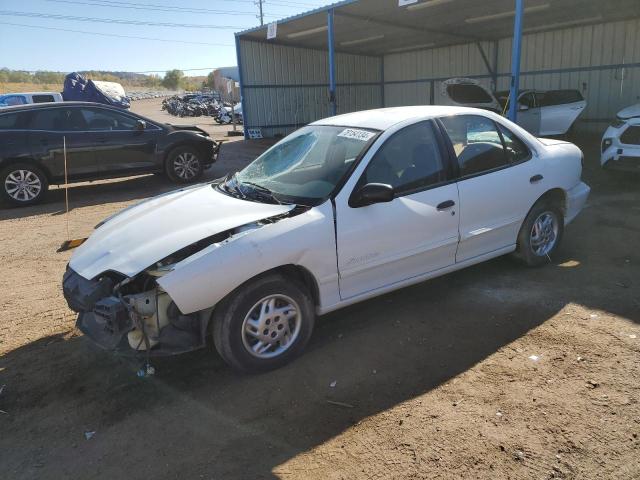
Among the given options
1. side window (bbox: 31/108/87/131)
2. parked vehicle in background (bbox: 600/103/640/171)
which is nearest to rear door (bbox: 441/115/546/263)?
parked vehicle in background (bbox: 600/103/640/171)

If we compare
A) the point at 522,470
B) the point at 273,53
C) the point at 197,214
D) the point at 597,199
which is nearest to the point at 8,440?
the point at 197,214

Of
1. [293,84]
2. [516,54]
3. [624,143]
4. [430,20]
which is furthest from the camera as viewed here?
[293,84]

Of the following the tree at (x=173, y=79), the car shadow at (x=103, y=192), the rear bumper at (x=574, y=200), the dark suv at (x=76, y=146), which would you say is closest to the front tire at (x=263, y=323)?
the rear bumper at (x=574, y=200)

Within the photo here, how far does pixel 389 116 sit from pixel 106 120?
273 inches

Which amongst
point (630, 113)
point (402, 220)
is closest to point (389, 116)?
point (402, 220)

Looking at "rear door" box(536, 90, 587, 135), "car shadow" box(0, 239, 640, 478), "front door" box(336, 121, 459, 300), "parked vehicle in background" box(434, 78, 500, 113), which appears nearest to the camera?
"car shadow" box(0, 239, 640, 478)

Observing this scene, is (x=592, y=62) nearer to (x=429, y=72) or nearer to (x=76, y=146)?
(x=429, y=72)

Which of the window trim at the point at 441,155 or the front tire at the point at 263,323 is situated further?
the window trim at the point at 441,155

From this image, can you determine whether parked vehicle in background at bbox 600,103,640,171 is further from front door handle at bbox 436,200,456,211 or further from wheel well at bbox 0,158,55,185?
wheel well at bbox 0,158,55,185

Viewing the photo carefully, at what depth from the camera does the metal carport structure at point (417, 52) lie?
13.8m

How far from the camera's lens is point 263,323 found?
318 centimetres

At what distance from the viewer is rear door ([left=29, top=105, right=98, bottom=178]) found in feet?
28.1

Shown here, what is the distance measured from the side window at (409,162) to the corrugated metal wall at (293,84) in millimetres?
14944

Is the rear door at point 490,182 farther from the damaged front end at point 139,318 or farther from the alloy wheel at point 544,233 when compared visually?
the damaged front end at point 139,318
